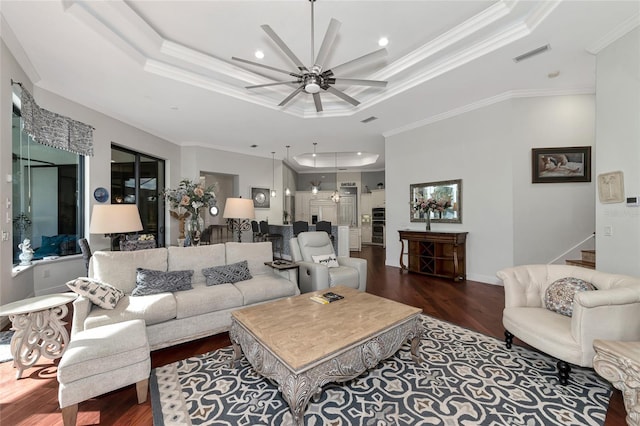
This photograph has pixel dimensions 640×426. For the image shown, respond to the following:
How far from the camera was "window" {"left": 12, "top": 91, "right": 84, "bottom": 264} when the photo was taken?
3549 millimetres

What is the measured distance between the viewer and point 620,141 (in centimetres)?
273

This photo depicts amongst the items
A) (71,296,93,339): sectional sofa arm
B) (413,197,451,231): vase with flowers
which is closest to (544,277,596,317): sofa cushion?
(413,197,451,231): vase with flowers

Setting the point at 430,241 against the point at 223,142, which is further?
the point at 223,142

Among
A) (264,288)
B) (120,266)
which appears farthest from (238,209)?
(120,266)

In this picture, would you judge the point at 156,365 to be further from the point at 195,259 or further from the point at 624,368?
the point at 624,368

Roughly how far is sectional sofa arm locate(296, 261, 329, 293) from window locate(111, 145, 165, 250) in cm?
428

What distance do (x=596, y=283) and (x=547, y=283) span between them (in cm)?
35

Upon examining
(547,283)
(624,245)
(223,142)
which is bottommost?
(547,283)

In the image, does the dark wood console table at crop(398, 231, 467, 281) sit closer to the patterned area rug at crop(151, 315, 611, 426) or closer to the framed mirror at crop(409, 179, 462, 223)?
the framed mirror at crop(409, 179, 462, 223)

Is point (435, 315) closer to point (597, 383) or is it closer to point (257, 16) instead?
point (597, 383)

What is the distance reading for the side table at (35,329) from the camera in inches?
83.0

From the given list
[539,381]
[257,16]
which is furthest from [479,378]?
[257,16]

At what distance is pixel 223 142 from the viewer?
281 inches

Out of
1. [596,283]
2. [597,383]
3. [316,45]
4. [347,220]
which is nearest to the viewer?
[597,383]
